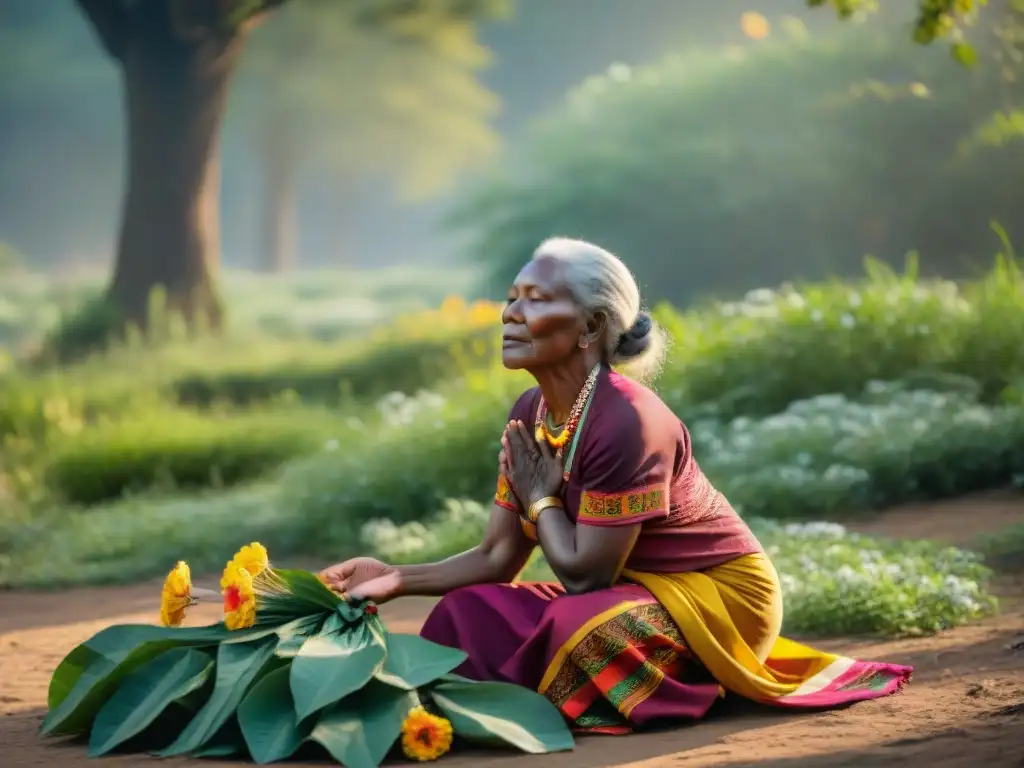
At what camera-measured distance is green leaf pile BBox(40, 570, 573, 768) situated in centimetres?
420

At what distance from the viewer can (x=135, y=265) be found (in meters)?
15.0

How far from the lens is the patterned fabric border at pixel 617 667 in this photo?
4383 mm

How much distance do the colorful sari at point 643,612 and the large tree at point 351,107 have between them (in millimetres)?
15879

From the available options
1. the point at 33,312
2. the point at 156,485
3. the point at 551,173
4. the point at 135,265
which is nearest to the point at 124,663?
the point at 156,485

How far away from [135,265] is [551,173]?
554 centimetres

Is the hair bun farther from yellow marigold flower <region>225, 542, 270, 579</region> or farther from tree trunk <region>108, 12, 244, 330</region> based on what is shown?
tree trunk <region>108, 12, 244, 330</region>

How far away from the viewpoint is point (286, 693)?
4332 millimetres

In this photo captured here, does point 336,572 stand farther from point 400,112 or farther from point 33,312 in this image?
point 400,112

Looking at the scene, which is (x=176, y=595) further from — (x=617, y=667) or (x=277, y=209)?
(x=277, y=209)

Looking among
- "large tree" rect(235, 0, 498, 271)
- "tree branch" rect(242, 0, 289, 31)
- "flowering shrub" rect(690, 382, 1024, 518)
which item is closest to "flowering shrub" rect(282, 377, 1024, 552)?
"flowering shrub" rect(690, 382, 1024, 518)

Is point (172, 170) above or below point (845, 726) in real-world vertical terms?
above

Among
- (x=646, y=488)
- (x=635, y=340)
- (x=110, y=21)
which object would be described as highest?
(x=110, y=21)

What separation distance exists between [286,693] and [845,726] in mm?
1664

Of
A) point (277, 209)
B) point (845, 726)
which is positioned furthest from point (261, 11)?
point (277, 209)
